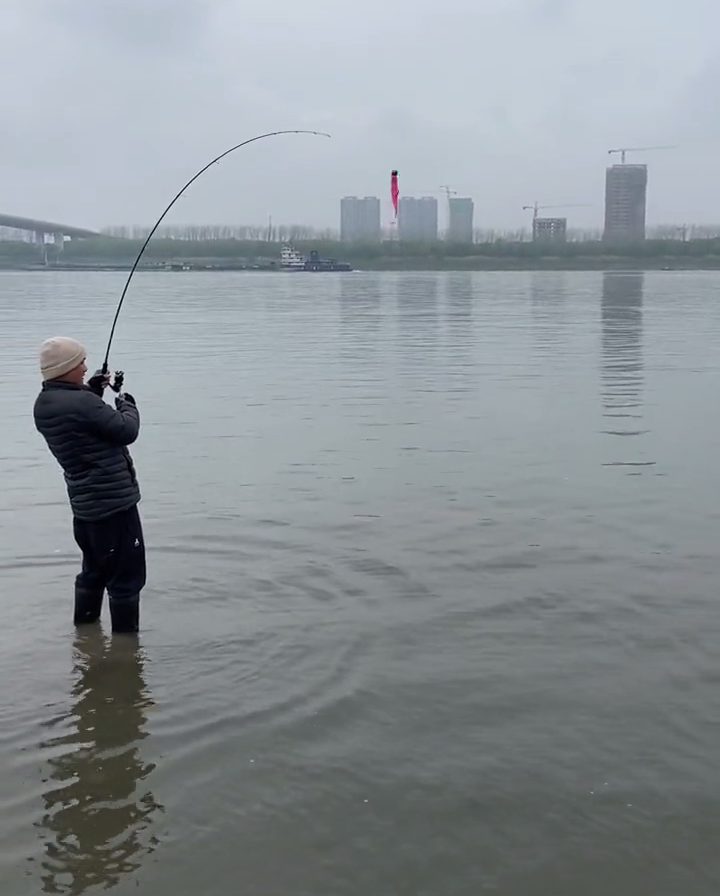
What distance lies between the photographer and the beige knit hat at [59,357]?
17.1 ft

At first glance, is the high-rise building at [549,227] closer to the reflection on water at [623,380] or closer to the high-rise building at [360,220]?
the high-rise building at [360,220]

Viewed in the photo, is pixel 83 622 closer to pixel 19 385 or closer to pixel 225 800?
pixel 225 800

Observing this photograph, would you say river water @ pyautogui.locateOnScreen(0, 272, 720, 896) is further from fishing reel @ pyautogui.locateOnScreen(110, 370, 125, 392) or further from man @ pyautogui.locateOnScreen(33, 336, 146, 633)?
fishing reel @ pyautogui.locateOnScreen(110, 370, 125, 392)

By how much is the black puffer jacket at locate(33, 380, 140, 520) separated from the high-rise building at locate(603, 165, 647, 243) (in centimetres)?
17171

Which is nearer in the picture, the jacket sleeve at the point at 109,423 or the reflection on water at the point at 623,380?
the jacket sleeve at the point at 109,423

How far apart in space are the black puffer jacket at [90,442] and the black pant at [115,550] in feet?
0.23

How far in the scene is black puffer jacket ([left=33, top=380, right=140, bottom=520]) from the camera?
17.0ft

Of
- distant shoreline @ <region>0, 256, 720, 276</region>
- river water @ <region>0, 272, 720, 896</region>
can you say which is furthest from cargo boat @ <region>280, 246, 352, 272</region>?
river water @ <region>0, 272, 720, 896</region>

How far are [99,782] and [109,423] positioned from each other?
1.65 metres

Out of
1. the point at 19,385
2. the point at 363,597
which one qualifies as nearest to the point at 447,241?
the point at 19,385

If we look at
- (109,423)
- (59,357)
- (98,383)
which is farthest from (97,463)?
(59,357)

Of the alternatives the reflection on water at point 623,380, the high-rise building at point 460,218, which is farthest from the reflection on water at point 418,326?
the high-rise building at point 460,218

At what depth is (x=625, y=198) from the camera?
172 m

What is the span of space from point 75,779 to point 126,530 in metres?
1.44
